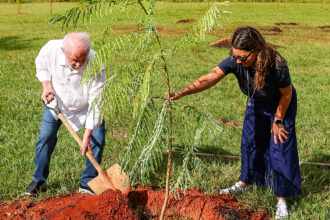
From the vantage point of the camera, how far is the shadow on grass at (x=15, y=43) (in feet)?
37.9

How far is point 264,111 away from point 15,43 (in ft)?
36.7

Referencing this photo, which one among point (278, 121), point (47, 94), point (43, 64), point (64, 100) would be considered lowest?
point (278, 121)

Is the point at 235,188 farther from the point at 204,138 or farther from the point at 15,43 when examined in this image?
the point at 15,43

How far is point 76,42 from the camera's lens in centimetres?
276

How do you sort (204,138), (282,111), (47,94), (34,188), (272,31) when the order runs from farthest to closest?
(272,31)
(204,138)
(34,188)
(47,94)
(282,111)

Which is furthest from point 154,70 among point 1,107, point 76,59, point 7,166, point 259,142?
point 1,107

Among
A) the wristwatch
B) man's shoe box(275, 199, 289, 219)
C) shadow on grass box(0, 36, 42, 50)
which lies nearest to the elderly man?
the wristwatch

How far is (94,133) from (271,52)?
173 centimetres

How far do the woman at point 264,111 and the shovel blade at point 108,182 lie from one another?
97 cm

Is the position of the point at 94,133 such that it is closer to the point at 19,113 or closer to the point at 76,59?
the point at 76,59

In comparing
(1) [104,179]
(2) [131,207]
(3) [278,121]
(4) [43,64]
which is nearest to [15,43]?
(4) [43,64]

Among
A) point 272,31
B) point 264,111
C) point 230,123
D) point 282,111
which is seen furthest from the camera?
point 272,31

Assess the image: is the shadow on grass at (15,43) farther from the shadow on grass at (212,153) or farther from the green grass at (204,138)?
the shadow on grass at (212,153)

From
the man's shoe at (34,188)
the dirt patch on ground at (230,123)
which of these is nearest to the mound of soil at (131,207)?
the man's shoe at (34,188)
